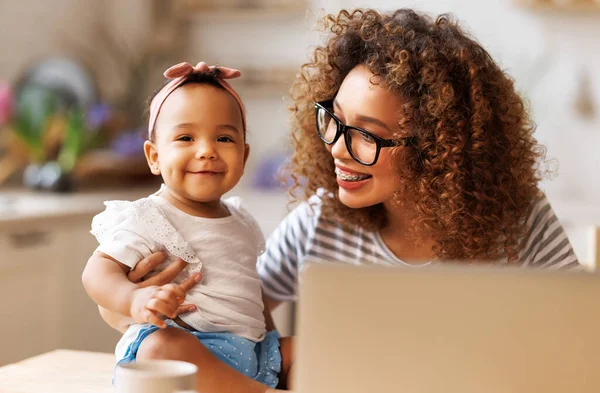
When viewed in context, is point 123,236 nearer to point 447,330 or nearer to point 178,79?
point 178,79

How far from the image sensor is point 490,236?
1.45 meters

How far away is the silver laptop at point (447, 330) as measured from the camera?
2.58 ft

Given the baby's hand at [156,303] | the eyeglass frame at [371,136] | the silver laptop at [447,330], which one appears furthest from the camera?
the eyeglass frame at [371,136]

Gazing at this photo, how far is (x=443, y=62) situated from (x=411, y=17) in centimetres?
14

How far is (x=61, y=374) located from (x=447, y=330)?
737 millimetres

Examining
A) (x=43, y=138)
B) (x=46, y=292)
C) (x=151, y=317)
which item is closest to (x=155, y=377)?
(x=151, y=317)

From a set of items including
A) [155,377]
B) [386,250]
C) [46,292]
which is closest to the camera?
[155,377]

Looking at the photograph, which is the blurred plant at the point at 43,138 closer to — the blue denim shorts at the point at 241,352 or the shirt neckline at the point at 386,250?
the shirt neckline at the point at 386,250

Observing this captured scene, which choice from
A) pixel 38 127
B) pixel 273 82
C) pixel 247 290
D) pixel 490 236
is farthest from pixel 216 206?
pixel 273 82

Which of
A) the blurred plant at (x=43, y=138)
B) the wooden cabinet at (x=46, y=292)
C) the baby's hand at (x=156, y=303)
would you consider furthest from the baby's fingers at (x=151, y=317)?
the blurred plant at (x=43, y=138)

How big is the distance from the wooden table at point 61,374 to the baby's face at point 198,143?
32 cm

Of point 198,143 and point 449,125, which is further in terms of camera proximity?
point 449,125

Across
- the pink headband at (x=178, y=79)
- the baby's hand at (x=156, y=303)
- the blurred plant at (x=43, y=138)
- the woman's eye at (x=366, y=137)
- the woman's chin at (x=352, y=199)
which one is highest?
the blurred plant at (x=43, y=138)

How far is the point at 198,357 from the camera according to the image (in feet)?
3.66
